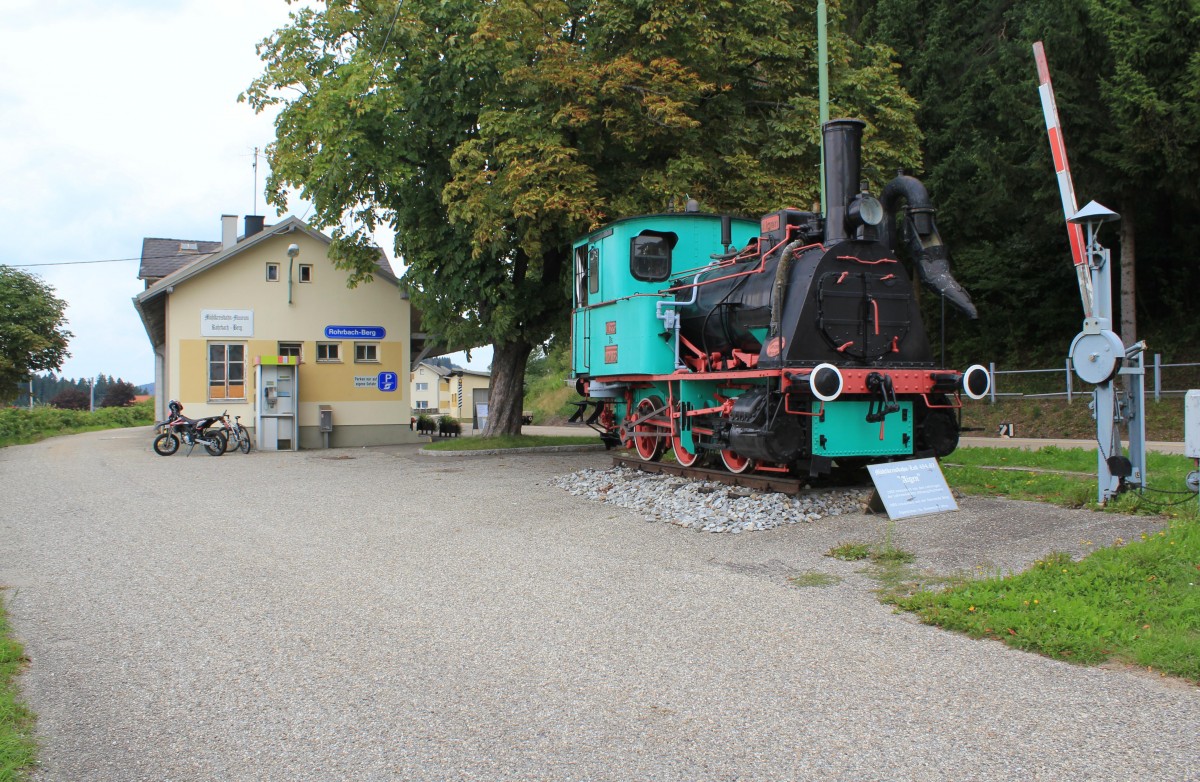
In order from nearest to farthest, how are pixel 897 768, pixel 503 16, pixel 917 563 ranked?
pixel 897 768 → pixel 917 563 → pixel 503 16

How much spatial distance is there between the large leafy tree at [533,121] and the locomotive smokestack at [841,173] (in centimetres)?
496

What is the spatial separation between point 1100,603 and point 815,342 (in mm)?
4205

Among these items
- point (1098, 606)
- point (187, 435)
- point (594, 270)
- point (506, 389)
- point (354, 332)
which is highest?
point (594, 270)

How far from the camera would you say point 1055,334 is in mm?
24516

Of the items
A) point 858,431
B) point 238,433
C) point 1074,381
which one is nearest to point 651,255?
point 858,431

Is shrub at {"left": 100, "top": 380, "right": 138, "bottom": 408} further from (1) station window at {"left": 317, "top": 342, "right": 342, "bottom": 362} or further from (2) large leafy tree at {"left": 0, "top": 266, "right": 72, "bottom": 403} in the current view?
(1) station window at {"left": 317, "top": 342, "right": 342, "bottom": 362}

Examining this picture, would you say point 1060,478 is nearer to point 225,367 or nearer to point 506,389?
point 506,389

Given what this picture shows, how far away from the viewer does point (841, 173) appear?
30.3 ft

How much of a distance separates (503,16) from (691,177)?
404cm

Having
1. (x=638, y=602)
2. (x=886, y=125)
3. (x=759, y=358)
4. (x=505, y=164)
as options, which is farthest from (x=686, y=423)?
(x=886, y=125)

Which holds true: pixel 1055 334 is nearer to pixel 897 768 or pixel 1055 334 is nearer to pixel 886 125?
pixel 886 125

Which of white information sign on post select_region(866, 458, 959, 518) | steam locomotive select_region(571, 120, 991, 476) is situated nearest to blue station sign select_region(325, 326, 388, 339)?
steam locomotive select_region(571, 120, 991, 476)

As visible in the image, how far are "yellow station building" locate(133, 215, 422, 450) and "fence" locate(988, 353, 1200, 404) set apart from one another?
561 inches

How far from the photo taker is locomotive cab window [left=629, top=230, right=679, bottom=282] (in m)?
11.7
